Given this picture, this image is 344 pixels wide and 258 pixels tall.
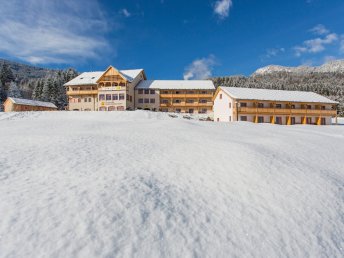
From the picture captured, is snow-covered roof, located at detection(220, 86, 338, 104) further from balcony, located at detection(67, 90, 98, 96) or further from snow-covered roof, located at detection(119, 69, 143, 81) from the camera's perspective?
balcony, located at detection(67, 90, 98, 96)

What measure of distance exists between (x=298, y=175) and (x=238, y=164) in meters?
2.65

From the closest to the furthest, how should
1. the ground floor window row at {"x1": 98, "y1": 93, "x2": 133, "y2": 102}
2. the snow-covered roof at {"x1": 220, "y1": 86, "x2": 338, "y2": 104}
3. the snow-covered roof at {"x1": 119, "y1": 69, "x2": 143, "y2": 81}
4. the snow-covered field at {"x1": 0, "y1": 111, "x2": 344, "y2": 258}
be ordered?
the snow-covered field at {"x1": 0, "y1": 111, "x2": 344, "y2": 258} → the snow-covered roof at {"x1": 220, "y1": 86, "x2": 338, "y2": 104} → the ground floor window row at {"x1": 98, "y1": 93, "x2": 133, "y2": 102} → the snow-covered roof at {"x1": 119, "y1": 69, "x2": 143, "y2": 81}

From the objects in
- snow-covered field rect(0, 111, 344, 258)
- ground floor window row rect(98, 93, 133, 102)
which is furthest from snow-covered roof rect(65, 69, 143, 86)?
snow-covered field rect(0, 111, 344, 258)

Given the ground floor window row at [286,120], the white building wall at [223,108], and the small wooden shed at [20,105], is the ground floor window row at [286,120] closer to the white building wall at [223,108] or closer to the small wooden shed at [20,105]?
the white building wall at [223,108]

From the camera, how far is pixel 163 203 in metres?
6.90

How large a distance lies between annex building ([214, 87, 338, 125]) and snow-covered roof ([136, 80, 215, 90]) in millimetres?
9029

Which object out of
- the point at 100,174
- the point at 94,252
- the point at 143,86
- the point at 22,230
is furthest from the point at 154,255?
the point at 143,86

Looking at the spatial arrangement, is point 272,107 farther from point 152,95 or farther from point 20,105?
point 20,105

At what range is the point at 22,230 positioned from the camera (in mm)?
5082

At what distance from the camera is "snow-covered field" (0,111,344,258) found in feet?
16.9

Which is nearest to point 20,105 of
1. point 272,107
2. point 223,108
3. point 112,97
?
point 112,97

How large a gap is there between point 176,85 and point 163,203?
4920 centimetres

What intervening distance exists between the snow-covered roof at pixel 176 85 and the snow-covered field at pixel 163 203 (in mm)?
41886

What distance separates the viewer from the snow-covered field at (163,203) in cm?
516
